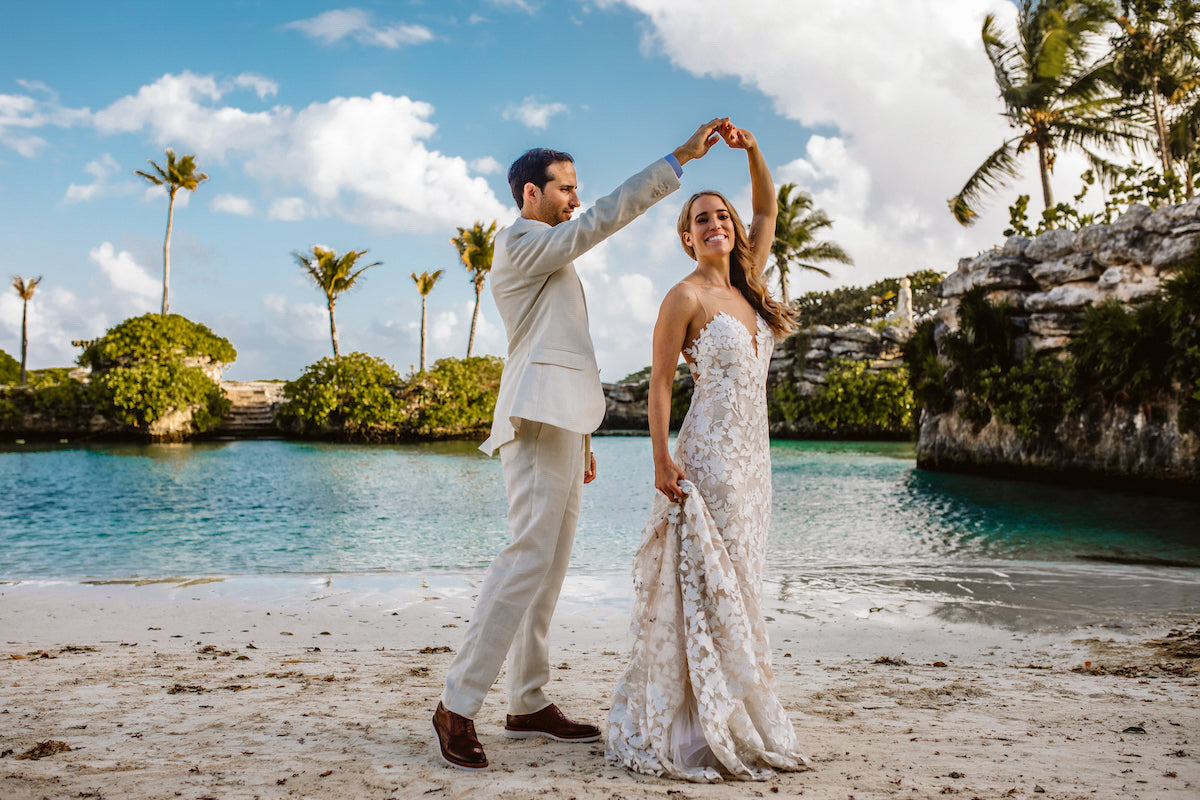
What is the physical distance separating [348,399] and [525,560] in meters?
31.9

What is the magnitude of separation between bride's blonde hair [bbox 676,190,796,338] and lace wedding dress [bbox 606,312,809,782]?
5.5 inches

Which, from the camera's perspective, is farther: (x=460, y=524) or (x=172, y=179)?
(x=172, y=179)

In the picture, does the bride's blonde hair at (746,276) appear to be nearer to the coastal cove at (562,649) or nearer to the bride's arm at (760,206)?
the bride's arm at (760,206)

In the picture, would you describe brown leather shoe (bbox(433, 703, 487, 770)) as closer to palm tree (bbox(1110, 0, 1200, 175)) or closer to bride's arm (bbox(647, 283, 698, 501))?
bride's arm (bbox(647, 283, 698, 501))

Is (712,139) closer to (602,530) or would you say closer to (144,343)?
(602,530)

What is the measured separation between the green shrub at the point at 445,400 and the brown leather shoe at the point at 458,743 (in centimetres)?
3118

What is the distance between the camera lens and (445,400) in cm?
3394

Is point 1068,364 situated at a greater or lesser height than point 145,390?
greater

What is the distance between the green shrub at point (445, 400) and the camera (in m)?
33.7

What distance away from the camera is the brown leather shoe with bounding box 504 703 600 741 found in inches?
109

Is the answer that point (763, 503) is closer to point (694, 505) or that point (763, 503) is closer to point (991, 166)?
point (694, 505)

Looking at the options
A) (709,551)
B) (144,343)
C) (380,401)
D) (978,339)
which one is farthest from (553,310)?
A: (144,343)

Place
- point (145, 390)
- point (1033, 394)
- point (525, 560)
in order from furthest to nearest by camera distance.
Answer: point (145, 390) → point (1033, 394) → point (525, 560)

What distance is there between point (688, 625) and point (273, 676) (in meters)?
2.20
